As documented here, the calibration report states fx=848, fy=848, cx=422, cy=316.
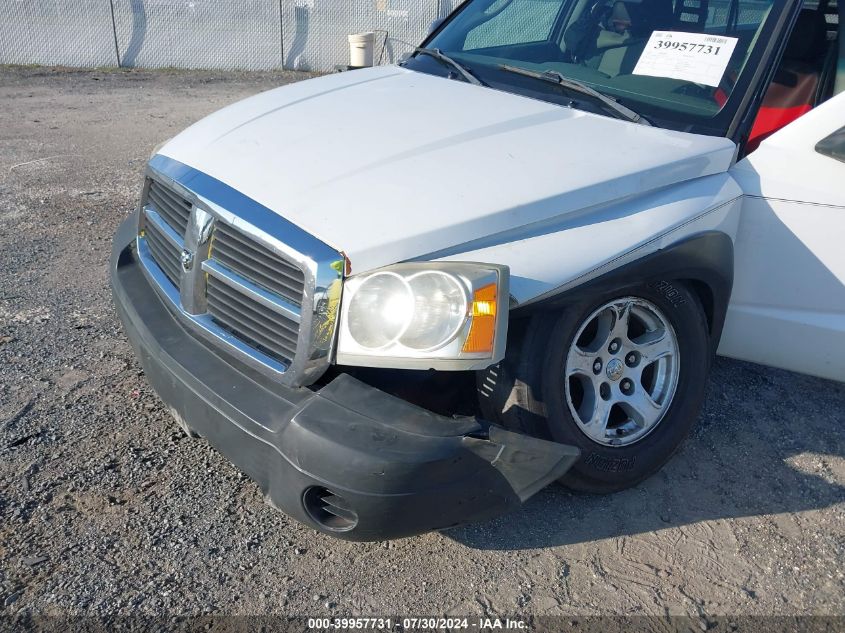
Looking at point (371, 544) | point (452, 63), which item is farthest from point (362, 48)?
point (371, 544)

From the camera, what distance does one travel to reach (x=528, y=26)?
4395mm

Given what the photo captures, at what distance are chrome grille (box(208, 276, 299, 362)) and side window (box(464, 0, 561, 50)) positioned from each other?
2134mm

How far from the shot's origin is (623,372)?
319cm

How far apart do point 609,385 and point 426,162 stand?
1.07 m

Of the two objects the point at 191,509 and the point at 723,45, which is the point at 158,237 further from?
the point at 723,45

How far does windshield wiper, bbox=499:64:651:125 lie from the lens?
3.44 meters

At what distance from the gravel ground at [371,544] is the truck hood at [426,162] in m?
1.08

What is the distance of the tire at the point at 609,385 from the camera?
9.25 ft

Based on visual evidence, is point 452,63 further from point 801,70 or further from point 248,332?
point 248,332

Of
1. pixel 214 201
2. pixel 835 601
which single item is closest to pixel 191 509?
pixel 214 201

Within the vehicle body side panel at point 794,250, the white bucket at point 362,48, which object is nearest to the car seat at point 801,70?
the vehicle body side panel at point 794,250

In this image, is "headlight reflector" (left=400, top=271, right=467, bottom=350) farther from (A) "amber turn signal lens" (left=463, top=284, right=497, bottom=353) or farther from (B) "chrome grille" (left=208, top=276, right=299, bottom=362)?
(B) "chrome grille" (left=208, top=276, right=299, bottom=362)

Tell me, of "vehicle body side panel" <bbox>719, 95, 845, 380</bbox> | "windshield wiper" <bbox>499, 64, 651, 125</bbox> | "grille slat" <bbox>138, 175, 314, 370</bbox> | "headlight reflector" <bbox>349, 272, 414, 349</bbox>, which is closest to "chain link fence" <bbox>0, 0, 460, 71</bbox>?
"windshield wiper" <bbox>499, 64, 651, 125</bbox>

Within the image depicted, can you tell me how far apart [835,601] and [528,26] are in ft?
Result: 9.92
